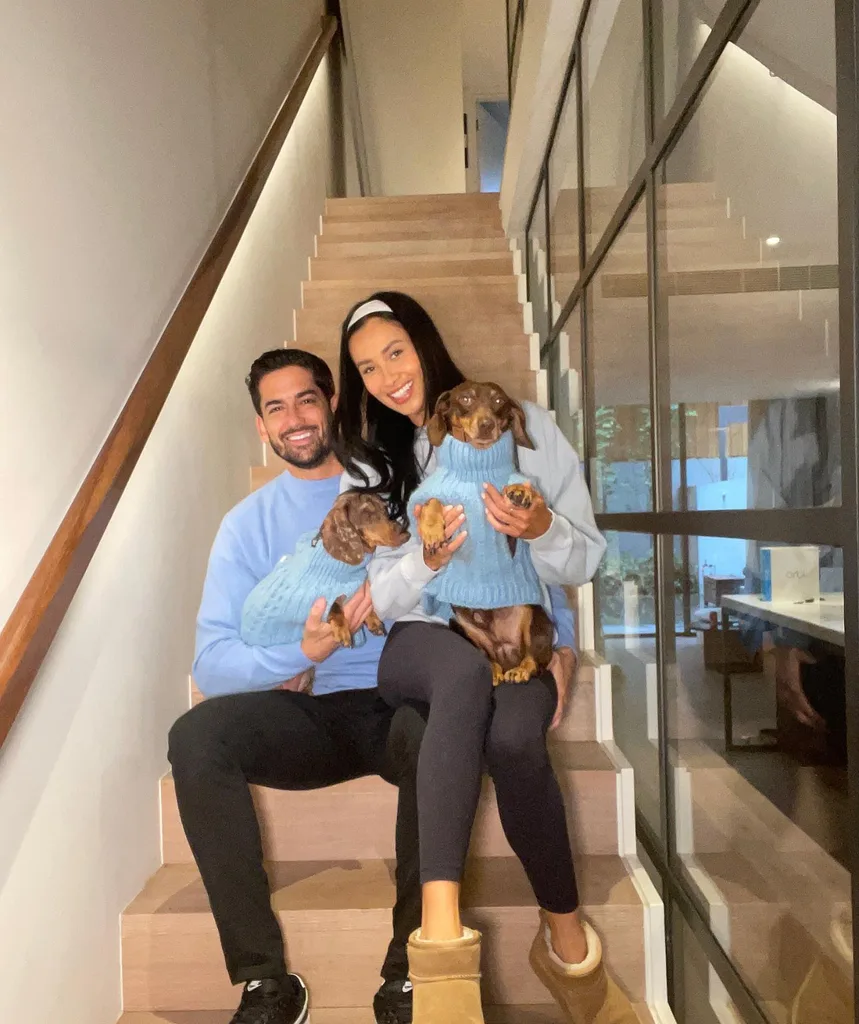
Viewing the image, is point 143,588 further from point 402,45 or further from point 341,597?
point 402,45

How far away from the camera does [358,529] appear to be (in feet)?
4.62

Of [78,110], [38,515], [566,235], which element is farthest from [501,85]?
[38,515]

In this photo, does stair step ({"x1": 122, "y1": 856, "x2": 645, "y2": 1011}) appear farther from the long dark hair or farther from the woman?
the long dark hair

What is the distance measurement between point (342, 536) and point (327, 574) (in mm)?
77

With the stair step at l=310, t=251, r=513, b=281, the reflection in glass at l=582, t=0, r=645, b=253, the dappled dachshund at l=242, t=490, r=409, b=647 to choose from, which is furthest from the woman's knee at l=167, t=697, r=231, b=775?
the stair step at l=310, t=251, r=513, b=281

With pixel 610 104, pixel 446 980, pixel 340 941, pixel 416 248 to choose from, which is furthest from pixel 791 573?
pixel 416 248

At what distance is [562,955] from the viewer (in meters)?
1.33

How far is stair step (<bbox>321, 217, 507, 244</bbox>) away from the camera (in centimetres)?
402

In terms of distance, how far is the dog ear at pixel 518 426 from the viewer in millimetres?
1341

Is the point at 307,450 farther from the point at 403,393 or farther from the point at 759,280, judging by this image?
the point at 759,280

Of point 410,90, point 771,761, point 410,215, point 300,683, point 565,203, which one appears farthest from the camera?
point 410,90

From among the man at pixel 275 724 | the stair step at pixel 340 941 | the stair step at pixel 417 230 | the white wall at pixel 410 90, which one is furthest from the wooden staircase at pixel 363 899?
the white wall at pixel 410 90

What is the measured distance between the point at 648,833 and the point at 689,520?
746mm

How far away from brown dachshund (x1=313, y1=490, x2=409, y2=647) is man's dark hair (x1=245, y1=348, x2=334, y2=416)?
27cm
